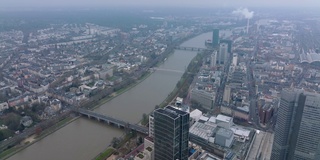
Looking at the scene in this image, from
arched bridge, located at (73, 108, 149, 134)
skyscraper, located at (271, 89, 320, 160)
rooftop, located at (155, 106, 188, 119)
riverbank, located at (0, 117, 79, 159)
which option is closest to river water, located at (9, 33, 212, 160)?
riverbank, located at (0, 117, 79, 159)

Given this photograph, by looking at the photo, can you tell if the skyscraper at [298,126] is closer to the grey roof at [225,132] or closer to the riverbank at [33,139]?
the grey roof at [225,132]

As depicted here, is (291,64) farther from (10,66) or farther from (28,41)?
(28,41)

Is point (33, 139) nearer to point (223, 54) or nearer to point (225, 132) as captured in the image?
point (225, 132)

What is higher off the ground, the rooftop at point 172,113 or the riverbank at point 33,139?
the rooftop at point 172,113

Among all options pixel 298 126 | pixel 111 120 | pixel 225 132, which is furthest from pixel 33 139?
pixel 298 126

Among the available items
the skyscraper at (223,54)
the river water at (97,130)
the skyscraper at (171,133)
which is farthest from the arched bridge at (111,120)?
the skyscraper at (223,54)

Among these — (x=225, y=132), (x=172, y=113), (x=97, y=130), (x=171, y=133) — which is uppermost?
(x=172, y=113)
